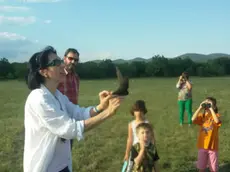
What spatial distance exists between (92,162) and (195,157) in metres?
2.17

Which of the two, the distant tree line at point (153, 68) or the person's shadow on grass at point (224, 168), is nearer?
the person's shadow on grass at point (224, 168)

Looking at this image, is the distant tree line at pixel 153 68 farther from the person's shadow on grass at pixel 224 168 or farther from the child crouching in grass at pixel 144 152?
the child crouching in grass at pixel 144 152

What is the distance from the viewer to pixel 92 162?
283 inches

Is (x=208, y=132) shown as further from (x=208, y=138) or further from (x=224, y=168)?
(x=224, y=168)

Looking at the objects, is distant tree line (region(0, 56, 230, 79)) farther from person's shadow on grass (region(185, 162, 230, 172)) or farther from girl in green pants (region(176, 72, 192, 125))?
person's shadow on grass (region(185, 162, 230, 172))

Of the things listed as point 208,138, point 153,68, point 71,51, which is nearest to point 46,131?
point 71,51

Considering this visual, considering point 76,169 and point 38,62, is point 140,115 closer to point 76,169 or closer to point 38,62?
point 76,169

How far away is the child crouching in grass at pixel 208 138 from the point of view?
585 centimetres

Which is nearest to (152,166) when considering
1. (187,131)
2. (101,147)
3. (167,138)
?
(101,147)

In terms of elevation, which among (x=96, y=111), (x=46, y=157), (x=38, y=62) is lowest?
(x=46, y=157)

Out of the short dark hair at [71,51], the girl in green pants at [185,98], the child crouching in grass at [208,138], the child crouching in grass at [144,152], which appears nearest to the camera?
the child crouching in grass at [144,152]

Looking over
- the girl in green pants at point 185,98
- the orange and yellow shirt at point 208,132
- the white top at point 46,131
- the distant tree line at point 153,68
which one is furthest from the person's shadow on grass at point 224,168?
the distant tree line at point 153,68

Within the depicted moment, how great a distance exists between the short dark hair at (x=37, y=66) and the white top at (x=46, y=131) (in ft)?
0.24

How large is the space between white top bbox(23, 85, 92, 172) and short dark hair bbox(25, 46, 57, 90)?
0.07 metres
